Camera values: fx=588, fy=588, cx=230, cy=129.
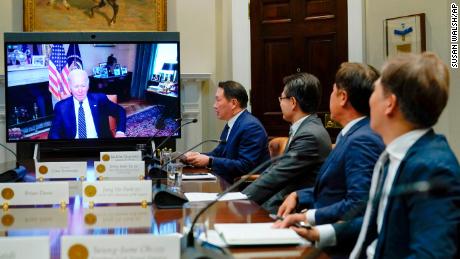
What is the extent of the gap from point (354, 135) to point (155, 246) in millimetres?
988

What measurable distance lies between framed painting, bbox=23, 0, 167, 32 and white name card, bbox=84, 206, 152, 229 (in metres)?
4.26

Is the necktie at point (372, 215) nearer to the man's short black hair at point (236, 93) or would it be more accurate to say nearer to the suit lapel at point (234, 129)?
the suit lapel at point (234, 129)

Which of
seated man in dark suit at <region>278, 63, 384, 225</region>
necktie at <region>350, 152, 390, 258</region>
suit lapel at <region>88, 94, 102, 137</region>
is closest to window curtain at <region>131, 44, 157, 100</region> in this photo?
suit lapel at <region>88, 94, 102, 137</region>

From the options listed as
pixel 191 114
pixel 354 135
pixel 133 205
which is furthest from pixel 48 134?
pixel 354 135

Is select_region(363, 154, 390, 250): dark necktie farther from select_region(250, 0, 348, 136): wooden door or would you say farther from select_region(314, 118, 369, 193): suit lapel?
select_region(250, 0, 348, 136): wooden door

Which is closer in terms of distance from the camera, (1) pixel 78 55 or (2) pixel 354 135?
(2) pixel 354 135

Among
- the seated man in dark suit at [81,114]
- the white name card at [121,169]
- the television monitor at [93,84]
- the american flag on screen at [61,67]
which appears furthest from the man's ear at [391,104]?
the american flag on screen at [61,67]

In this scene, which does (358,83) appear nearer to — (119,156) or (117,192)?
(117,192)

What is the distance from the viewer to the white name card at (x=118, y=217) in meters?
1.86

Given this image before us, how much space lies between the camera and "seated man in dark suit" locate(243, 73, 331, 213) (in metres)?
2.79

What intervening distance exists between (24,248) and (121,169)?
1.76 m

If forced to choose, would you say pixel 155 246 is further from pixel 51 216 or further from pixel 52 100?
pixel 52 100

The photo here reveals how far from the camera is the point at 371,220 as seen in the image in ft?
4.99

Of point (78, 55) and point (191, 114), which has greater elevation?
point (78, 55)
